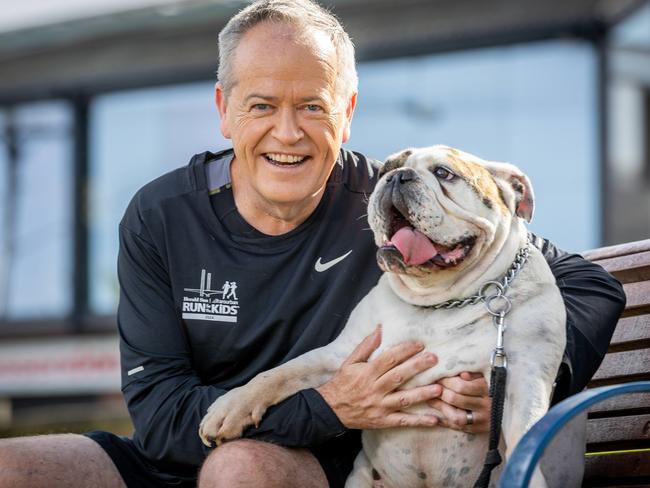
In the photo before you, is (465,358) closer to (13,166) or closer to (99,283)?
(99,283)

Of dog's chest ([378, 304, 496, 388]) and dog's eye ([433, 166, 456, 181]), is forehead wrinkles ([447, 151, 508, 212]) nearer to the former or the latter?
dog's eye ([433, 166, 456, 181])

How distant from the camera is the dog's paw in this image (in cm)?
277

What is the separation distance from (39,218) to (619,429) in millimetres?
7187

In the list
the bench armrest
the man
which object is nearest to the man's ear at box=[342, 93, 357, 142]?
the man

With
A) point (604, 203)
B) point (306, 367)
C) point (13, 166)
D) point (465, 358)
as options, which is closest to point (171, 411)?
point (306, 367)

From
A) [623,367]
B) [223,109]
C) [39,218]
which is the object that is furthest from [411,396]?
[39,218]

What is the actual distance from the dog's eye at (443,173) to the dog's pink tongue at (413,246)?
0.17 meters

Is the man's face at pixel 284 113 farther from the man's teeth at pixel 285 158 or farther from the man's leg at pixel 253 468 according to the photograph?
the man's leg at pixel 253 468

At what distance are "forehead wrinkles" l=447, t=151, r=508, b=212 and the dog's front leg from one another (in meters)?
0.56

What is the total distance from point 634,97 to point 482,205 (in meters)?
4.95

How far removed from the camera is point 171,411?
2.92 meters

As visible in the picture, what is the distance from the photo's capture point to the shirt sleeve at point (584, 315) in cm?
279

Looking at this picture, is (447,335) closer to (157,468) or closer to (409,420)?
(409,420)

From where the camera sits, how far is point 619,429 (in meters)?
3.17
